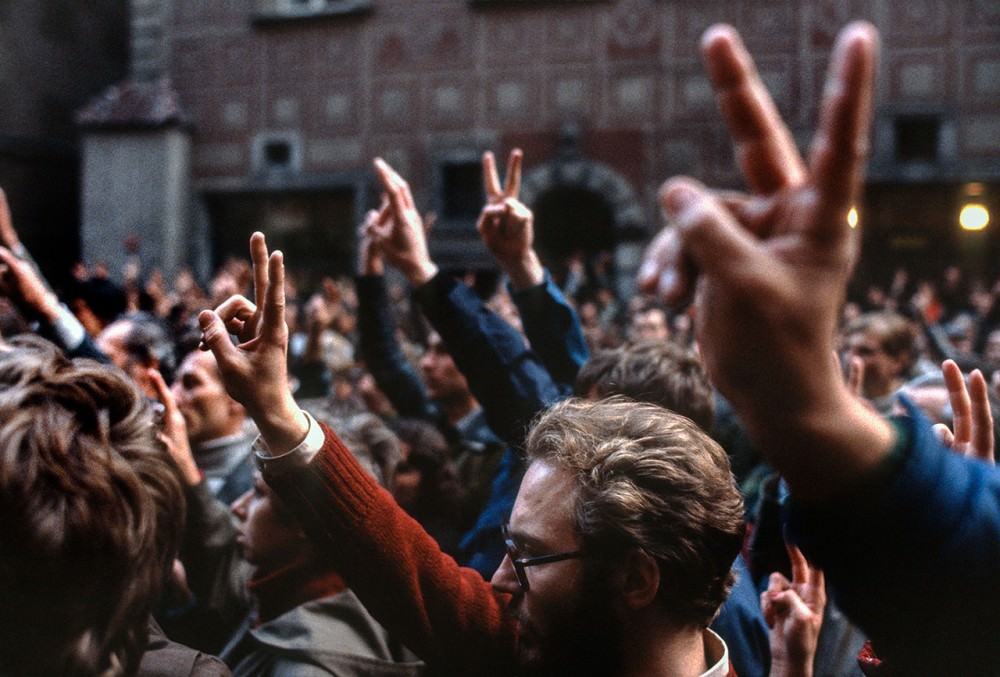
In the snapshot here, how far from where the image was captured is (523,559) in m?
1.43

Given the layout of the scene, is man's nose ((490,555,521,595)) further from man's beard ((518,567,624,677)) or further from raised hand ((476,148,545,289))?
raised hand ((476,148,545,289))

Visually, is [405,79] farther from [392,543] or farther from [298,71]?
[392,543]

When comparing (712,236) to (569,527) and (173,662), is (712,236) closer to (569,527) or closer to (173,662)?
(569,527)

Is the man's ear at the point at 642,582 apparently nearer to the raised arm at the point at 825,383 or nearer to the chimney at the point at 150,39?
the raised arm at the point at 825,383

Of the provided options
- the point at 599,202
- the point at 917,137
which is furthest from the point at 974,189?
the point at 599,202

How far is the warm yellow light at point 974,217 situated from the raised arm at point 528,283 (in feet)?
35.2

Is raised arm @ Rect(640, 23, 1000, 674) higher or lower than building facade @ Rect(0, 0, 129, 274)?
lower

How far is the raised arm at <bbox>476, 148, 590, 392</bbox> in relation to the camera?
2.53 meters

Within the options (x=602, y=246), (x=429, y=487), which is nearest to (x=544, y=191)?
(x=602, y=246)

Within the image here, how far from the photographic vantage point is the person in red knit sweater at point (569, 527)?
1.36 metres

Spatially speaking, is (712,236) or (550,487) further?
(550,487)

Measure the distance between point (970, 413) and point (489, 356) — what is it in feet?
4.17

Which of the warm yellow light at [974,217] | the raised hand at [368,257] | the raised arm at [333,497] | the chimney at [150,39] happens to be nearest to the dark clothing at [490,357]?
the raised hand at [368,257]

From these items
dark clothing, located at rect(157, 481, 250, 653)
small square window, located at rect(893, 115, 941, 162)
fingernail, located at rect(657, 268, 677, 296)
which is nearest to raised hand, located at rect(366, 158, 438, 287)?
dark clothing, located at rect(157, 481, 250, 653)
